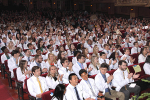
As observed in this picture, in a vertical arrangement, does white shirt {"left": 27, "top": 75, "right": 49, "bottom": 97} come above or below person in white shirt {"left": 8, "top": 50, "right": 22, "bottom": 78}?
below

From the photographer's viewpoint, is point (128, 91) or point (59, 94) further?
point (128, 91)

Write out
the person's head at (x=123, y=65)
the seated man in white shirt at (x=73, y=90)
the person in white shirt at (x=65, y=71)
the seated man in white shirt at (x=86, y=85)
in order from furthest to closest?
Answer: the person in white shirt at (x=65, y=71) → the person's head at (x=123, y=65) → the seated man in white shirt at (x=86, y=85) → the seated man in white shirt at (x=73, y=90)

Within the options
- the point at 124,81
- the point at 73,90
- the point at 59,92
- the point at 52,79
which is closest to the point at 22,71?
the point at 52,79

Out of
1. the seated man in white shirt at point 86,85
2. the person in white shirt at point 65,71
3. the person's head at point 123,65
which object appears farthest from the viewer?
the person in white shirt at point 65,71

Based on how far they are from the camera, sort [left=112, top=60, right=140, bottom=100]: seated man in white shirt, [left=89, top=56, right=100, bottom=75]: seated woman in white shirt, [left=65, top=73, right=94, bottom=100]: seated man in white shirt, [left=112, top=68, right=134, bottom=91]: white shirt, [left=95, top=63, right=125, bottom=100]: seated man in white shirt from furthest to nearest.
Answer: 1. [left=89, top=56, right=100, bottom=75]: seated woman in white shirt
2. [left=112, top=68, right=134, bottom=91]: white shirt
3. [left=112, top=60, right=140, bottom=100]: seated man in white shirt
4. [left=95, top=63, right=125, bottom=100]: seated man in white shirt
5. [left=65, top=73, right=94, bottom=100]: seated man in white shirt

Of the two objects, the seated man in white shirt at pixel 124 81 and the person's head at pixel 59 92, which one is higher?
the person's head at pixel 59 92

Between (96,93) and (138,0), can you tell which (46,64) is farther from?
(138,0)

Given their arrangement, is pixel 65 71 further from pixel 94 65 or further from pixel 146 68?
pixel 146 68

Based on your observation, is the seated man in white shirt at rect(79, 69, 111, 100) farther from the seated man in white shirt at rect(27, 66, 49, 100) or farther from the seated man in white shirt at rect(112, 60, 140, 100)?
the seated man in white shirt at rect(27, 66, 49, 100)

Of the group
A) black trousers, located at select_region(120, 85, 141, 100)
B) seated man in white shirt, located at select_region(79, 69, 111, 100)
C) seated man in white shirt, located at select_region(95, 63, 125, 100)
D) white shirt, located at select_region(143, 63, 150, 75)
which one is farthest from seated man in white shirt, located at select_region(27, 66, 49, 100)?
white shirt, located at select_region(143, 63, 150, 75)

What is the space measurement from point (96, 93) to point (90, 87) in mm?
256

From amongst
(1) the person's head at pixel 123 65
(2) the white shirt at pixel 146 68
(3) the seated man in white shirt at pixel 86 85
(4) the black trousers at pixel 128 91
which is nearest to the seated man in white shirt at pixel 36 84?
(3) the seated man in white shirt at pixel 86 85

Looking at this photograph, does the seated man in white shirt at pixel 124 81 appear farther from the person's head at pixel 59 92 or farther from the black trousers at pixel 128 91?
the person's head at pixel 59 92

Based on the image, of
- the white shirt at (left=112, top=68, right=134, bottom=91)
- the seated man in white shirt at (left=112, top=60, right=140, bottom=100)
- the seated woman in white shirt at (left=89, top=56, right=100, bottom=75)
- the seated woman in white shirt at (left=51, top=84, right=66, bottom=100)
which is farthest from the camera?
the seated woman in white shirt at (left=89, top=56, right=100, bottom=75)
